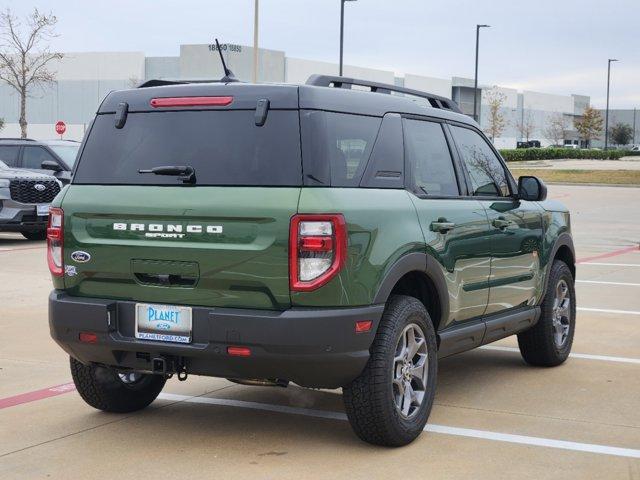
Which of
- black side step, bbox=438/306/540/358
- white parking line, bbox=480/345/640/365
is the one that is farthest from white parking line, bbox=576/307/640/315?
black side step, bbox=438/306/540/358

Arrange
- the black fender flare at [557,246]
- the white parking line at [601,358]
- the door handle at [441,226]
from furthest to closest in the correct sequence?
the white parking line at [601,358], the black fender flare at [557,246], the door handle at [441,226]

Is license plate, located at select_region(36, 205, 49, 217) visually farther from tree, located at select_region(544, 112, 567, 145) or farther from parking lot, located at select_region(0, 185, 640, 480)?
tree, located at select_region(544, 112, 567, 145)

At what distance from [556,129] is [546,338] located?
12208 cm

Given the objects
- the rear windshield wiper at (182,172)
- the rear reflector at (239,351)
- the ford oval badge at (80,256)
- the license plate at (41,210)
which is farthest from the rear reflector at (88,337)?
the license plate at (41,210)

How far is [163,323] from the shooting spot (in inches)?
215

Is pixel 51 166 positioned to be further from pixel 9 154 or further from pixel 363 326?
pixel 363 326

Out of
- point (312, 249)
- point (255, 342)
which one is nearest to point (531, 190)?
point (312, 249)

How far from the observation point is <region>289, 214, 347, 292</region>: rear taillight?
5.15 metres

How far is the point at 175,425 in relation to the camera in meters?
6.15

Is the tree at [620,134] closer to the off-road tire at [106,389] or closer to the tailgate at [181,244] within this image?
the off-road tire at [106,389]

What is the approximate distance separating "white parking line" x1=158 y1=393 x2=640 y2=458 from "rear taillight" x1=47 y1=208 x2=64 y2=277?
4.55 feet

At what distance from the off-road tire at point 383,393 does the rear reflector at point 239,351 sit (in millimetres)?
592

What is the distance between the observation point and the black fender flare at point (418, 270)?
5.46 meters

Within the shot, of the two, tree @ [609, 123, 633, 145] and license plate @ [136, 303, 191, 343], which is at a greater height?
tree @ [609, 123, 633, 145]
